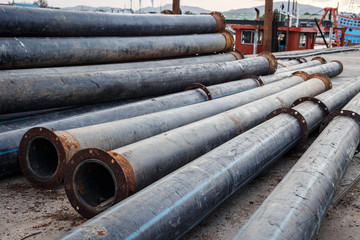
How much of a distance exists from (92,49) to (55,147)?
241 centimetres

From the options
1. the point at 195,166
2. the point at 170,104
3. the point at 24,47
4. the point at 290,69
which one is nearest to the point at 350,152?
the point at 195,166

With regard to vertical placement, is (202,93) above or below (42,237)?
above

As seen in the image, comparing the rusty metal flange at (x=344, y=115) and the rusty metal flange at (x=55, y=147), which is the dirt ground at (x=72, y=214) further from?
the rusty metal flange at (x=344, y=115)

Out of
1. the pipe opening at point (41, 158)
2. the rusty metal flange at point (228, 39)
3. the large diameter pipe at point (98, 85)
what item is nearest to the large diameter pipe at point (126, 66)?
the rusty metal flange at point (228, 39)

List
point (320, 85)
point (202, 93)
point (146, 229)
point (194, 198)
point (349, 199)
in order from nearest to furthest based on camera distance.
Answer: point (146, 229), point (194, 198), point (349, 199), point (202, 93), point (320, 85)

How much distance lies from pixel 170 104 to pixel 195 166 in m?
2.08

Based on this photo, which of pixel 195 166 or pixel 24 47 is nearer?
pixel 195 166

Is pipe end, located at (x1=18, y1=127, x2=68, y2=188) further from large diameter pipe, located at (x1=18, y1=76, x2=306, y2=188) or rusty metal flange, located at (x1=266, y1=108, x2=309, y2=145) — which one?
rusty metal flange, located at (x1=266, y1=108, x2=309, y2=145)

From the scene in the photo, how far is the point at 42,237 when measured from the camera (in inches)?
100

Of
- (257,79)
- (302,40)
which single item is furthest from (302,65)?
(302,40)

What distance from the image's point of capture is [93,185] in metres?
2.79

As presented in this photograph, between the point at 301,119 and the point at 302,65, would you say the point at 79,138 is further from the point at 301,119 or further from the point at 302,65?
the point at 302,65

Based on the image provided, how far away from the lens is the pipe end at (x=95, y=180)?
241 cm

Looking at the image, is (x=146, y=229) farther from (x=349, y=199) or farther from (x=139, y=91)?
(x=139, y=91)
